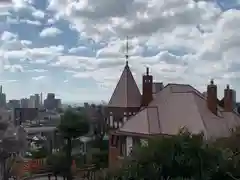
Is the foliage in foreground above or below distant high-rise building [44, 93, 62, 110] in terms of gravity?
below

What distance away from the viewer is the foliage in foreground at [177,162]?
7684mm

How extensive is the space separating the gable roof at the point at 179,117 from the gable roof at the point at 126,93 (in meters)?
1.33

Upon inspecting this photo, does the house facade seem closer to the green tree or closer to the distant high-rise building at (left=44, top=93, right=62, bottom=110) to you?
the green tree

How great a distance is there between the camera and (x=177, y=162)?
7.75 meters

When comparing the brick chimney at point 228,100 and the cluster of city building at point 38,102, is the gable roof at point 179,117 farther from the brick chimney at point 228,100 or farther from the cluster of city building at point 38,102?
the cluster of city building at point 38,102

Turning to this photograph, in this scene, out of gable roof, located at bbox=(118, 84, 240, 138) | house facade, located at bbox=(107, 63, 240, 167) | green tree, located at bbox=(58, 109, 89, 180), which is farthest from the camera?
green tree, located at bbox=(58, 109, 89, 180)

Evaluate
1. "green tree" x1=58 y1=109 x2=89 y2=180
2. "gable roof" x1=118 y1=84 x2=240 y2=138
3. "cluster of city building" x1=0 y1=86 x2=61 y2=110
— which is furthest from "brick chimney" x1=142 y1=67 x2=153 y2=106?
"cluster of city building" x1=0 y1=86 x2=61 y2=110

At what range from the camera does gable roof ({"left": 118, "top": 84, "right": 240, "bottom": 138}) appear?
53.1 feet

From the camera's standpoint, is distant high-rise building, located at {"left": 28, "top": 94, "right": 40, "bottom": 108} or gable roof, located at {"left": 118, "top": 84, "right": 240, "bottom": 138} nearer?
gable roof, located at {"left": 118, "top": 84, "right": 240, "bottom": 138}

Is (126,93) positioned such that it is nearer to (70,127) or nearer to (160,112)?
(160,112)

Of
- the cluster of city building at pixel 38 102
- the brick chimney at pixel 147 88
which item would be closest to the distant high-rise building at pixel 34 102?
the cluster of city building at pixel 38 102

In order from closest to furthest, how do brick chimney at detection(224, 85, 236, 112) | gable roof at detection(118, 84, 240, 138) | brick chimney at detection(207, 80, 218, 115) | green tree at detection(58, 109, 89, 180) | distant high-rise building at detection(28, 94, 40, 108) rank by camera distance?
gable roof at detection(118, 84, 240, 138), brick chimney at detection(207, 80, 218, 115), brick chimney at detection(224, 85, 236, 112), green tree at detection(58, 109, 89, 180), distant high-rise building at detection(28, 94, 40, 108)

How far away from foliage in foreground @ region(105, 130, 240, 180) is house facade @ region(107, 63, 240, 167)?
6863 mm

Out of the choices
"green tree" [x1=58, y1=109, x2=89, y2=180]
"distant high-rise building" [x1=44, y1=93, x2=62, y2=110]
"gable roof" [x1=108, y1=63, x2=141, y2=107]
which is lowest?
"green tree" [x1=58, y1=109, x2=89, y2=180]
